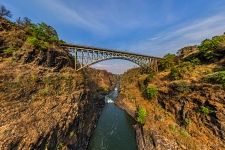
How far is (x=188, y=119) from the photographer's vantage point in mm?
27438

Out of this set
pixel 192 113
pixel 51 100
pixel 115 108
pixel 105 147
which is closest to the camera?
pixel 51 100

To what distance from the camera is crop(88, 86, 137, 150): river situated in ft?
106

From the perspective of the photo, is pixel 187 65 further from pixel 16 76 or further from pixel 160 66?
pixel 16 76

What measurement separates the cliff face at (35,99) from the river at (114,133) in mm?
6493

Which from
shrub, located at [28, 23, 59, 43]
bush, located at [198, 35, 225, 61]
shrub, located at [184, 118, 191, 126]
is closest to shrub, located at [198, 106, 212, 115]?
shrub, located at [184, 118, 191, 126]

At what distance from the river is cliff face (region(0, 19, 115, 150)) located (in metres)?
6.49

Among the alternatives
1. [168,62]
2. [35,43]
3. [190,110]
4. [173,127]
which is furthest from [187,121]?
[168,62]

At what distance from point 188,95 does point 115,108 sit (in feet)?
117

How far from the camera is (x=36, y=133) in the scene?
17.2 meters

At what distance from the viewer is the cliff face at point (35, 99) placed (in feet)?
51.3

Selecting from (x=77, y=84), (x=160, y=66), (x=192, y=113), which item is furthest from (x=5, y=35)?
(x=160, y=66)

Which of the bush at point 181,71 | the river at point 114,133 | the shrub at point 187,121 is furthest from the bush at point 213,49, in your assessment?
the river at point 114,133

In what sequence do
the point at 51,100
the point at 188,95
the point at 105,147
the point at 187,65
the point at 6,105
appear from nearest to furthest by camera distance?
the point at 6,105
the point at 51,100
the point at 188,95
the point at 105,147
the point at 187,65

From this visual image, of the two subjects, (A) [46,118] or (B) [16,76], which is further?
(A) [46,118]
